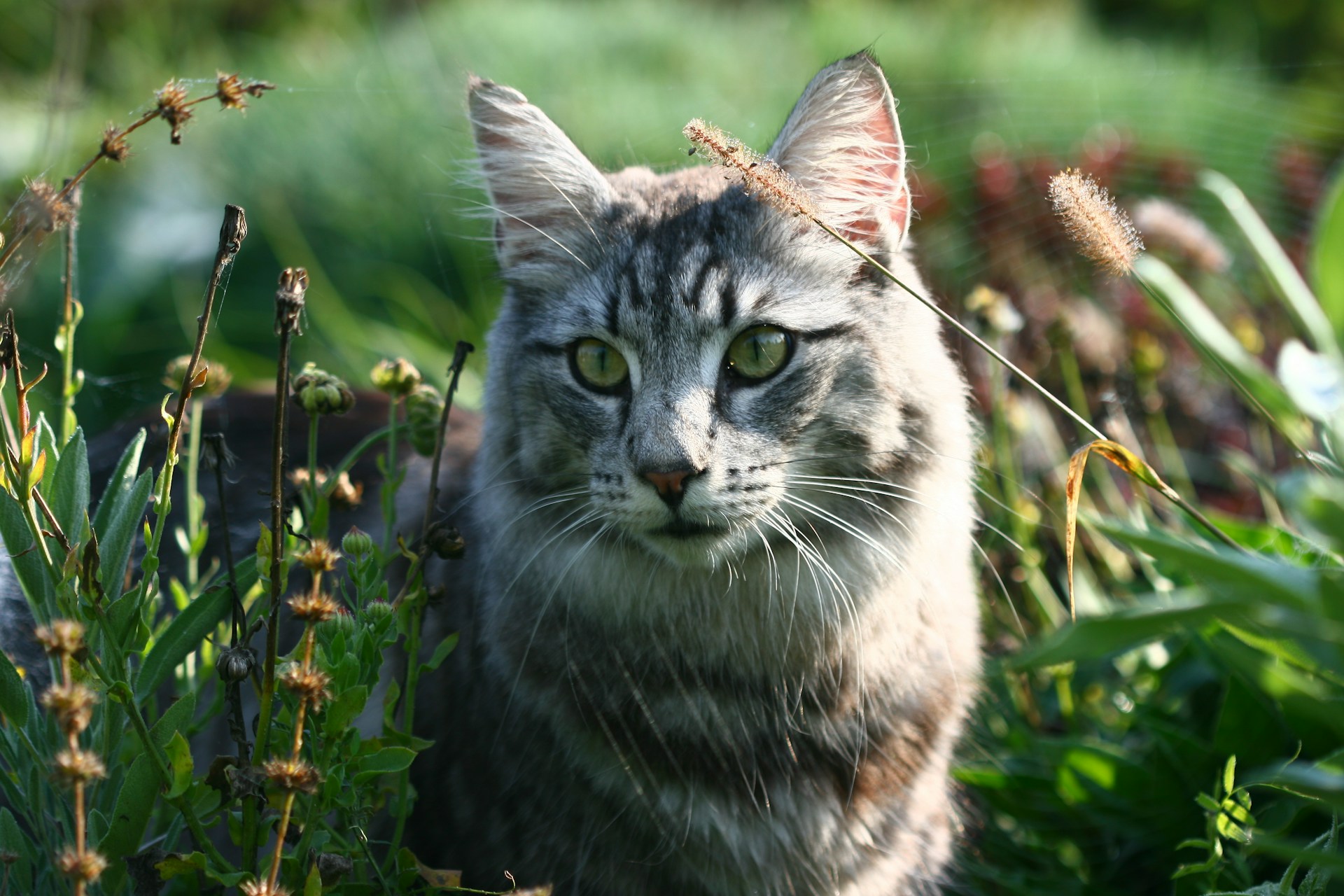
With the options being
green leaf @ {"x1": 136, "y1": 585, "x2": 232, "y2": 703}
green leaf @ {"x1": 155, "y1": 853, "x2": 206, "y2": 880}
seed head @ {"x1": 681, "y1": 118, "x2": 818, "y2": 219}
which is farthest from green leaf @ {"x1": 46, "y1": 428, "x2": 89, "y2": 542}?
seed head @ {"x1": 681, "y1": 118, "x2": 818, "y2": 219}

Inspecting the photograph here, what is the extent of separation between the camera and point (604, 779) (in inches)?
56.5

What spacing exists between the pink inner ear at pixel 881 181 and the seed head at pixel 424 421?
60cm

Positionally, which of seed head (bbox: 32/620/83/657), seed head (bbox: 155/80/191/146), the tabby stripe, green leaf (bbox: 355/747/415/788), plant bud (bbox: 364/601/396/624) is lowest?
green leaf (bbox: 355/747/415/788)

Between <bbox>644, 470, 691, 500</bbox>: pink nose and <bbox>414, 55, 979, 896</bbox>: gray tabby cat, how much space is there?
0.27 ft

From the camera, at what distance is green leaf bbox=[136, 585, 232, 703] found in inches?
44.3

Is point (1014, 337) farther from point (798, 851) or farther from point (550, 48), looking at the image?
point (550, 48)

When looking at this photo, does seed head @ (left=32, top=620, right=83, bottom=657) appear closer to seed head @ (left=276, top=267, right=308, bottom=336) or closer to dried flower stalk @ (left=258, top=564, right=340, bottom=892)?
dried flower stalk @ (left=258, top=564, right=340, bottom=892)

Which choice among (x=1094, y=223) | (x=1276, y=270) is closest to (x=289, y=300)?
(x=1094, y=223)

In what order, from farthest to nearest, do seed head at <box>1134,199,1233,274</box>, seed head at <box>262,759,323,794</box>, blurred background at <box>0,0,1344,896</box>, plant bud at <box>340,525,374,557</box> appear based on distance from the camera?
seed head at <box>1134,199,1233,274</box> < blurred background at <box>0,0,1344,896</box> < plant bud at <box>340,525,374,557</box> < seed head at <box>262,759,323,794</box>

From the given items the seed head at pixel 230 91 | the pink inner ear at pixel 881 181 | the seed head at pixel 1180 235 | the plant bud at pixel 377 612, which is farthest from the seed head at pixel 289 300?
the seed head at pixel 1180 235

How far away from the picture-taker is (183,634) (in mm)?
1143

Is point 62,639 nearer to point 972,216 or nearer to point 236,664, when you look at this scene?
point 236,664

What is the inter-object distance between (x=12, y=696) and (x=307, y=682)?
A: 1.43 ft

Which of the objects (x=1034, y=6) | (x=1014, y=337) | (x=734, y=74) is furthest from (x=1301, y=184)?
(x=1034, y=6)
